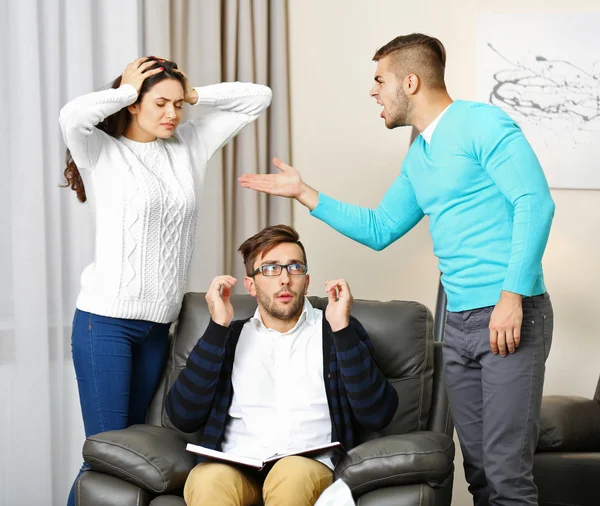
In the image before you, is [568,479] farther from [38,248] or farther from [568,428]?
[38,248]

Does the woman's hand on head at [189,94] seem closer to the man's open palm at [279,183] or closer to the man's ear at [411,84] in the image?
the man's open palm at [279,183]

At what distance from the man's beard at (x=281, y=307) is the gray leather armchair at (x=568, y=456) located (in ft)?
3.28

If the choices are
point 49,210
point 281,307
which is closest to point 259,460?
point 281,307

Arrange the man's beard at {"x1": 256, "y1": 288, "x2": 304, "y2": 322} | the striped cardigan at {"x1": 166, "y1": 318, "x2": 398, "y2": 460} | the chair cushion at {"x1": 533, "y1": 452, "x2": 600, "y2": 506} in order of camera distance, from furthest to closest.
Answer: the chair cushion at {"x1": 533, "y1": 452, "x2": 600, "y2": 506}, the man's beard at {"x1": 256, "y1": 288, "x2": 304, "y2": 322}, the striped cardigan at {"x1": 166, "y1": 318, "x2": 398, "y2": 460}

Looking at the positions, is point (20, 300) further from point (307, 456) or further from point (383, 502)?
point (383, 502)

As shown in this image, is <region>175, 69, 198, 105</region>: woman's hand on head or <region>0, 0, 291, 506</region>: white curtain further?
<region>0, 0, 291, 506</region>: white curtain

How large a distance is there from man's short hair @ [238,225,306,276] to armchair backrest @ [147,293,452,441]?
9.8 inches

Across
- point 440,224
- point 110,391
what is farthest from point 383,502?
point 110,391

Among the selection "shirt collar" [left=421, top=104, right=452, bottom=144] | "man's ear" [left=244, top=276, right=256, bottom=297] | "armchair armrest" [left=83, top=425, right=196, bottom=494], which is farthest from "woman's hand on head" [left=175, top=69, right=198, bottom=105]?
"armchair armrest" [left=83, top=425, right=196, bottom=494]

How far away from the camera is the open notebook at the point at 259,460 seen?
2.10 metres

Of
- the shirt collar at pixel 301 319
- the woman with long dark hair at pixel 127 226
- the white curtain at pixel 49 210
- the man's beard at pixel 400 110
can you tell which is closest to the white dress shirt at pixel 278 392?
the shirt collar at pixel 301 319

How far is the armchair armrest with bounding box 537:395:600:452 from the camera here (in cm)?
275

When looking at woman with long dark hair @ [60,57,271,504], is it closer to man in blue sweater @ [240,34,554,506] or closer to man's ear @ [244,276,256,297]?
man's ear @ [244,276,256,297]

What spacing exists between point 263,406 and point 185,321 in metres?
0.47
